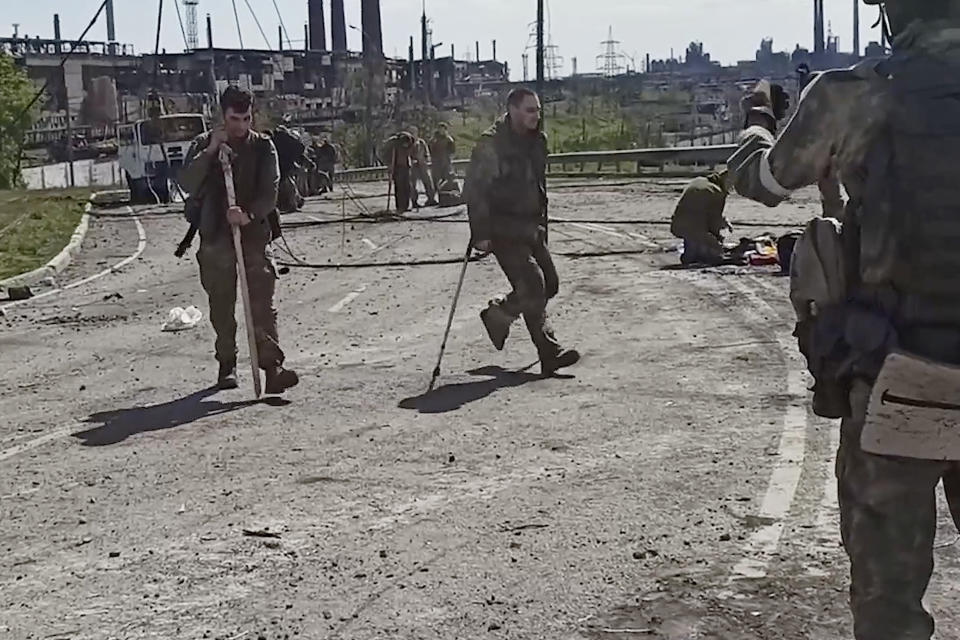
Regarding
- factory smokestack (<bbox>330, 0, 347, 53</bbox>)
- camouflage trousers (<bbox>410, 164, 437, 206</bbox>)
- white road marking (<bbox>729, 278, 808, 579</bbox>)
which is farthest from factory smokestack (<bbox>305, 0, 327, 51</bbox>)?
white road marking (<bbox>729, 278, 808, 579</bbox>)

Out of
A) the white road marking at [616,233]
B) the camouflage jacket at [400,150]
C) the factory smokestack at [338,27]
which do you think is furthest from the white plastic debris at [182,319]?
the factory smokestack at [338,27]

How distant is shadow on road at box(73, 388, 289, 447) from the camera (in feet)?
25.8

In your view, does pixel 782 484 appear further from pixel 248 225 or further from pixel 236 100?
pixel 236 100

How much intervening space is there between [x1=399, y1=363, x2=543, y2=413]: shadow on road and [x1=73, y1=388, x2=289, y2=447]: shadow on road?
907mm

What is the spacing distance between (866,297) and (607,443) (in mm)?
3905

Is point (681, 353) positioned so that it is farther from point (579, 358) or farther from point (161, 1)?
point (161, 1)

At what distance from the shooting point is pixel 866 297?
3.33 metres

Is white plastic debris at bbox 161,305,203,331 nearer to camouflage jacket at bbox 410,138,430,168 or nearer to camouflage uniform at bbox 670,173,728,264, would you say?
camouflage uniform at bbox 670,173,728,264

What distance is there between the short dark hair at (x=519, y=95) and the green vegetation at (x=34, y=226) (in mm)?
9824

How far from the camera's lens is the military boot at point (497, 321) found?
31.6ft

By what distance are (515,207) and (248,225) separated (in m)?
1.82

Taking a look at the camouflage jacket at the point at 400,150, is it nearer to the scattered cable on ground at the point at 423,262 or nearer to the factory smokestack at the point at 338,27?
the scattered cable on ground at the point at 423,262

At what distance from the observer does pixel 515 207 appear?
932cm

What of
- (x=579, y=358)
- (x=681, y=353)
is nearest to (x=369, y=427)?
(x=579, y=358)
